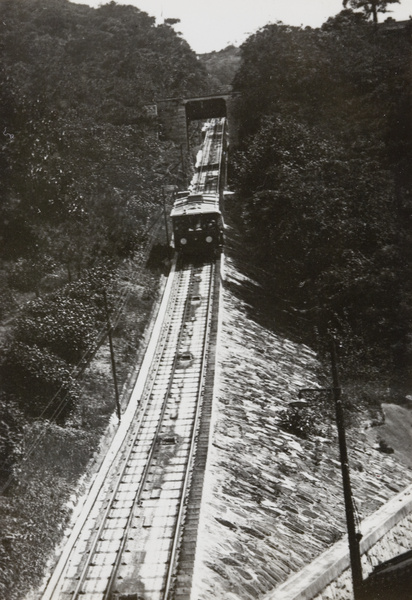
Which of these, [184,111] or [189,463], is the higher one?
[184,111]

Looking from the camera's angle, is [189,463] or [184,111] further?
[184,111]

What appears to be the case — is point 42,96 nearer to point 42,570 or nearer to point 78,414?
point 78,414

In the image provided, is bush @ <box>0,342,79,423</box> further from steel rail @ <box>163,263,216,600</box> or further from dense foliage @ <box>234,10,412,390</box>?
dense foliage @ <box>234,10,412,390</box>

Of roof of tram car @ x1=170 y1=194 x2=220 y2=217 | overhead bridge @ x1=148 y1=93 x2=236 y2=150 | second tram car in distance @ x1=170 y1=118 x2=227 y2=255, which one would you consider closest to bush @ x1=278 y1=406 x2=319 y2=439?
second tram car in distance @ x1=170 y1=118 x2=227 y2=255

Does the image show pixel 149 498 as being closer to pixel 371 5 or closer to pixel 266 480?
pixel 266 480

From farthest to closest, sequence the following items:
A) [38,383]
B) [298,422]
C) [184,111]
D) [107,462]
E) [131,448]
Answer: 1. [184,111]
2. [298,422]
3. [38,383]
4. [131,448]
5. [107,462]

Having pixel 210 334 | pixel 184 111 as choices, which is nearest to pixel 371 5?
pixel 184 111
